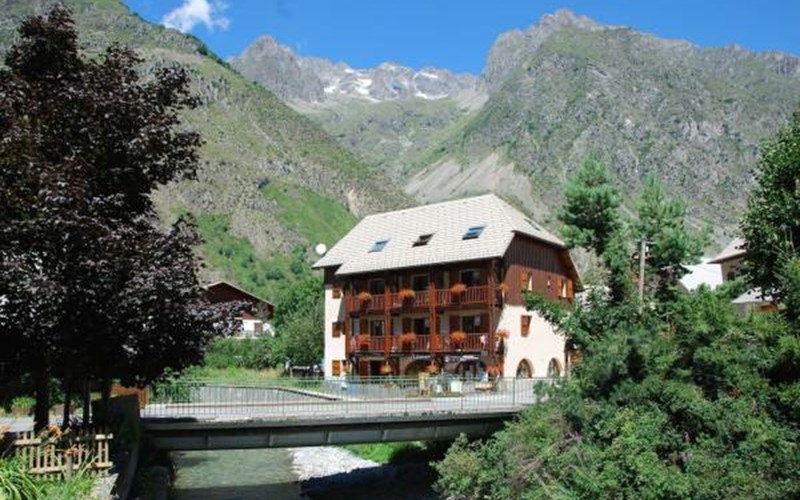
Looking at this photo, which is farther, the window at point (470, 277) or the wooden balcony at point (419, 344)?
the window at point (470, 277)

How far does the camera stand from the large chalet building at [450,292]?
161 feet

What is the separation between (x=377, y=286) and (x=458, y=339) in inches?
304

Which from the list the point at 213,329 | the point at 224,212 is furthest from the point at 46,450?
the point at 224,212

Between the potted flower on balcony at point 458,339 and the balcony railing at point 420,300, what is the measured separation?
1.78 meters

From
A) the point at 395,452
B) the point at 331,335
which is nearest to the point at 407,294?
the point at 331,335

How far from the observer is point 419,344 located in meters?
51.6

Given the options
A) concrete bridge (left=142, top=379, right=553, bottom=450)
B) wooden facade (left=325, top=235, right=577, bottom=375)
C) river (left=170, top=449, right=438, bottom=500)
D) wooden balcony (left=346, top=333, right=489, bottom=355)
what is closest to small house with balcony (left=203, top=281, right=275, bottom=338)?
wooden facade (left=325, top=235, right=577, bottom=375)

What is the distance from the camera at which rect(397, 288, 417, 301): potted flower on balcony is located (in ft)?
169

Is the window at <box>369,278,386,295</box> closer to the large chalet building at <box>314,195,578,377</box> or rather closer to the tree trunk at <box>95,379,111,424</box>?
the large chalet building at <box>314,195,578,377</box>

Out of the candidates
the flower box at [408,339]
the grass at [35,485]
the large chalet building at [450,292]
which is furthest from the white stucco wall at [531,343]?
the grass at [35,485]

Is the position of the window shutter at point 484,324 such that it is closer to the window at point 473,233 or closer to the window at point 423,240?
the window at point 473,233

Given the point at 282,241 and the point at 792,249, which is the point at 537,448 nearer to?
the point at 792,249

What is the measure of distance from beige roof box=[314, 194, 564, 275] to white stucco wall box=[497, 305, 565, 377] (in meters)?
4.32

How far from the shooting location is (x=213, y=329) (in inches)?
764
